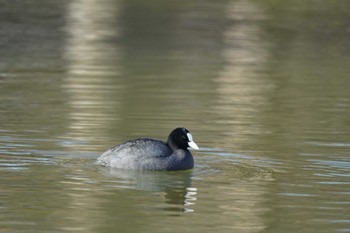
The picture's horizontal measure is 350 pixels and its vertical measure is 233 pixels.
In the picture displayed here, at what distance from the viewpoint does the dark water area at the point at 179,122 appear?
1333cm

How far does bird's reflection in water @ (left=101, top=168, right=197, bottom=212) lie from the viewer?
1391 centimetres

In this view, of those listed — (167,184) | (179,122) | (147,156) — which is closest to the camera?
(167,184)

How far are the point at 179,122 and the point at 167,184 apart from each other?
519 cm

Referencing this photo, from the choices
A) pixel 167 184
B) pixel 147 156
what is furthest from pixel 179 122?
pixel 167 184

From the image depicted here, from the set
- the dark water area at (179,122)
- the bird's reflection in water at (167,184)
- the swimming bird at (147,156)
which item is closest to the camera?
the dark water area at (179,122)

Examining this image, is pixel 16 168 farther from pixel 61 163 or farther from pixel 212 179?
pixel 212 179

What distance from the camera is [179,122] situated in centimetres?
2028

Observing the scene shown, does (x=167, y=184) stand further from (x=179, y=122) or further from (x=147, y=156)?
(x=179, y=122)

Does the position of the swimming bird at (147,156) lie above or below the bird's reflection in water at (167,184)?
above

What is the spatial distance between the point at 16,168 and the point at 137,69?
1401 centimetres

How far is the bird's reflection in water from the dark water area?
1.1 inches

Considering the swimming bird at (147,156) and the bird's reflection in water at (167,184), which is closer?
the bird's reflection in water at (167,184)

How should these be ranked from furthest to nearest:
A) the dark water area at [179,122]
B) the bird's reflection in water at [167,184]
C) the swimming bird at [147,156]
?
the swimming bird at [147,156] → the bird's reflection in water at [167,184] → the dark water area at [179,122]

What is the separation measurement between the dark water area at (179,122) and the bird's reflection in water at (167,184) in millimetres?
28
